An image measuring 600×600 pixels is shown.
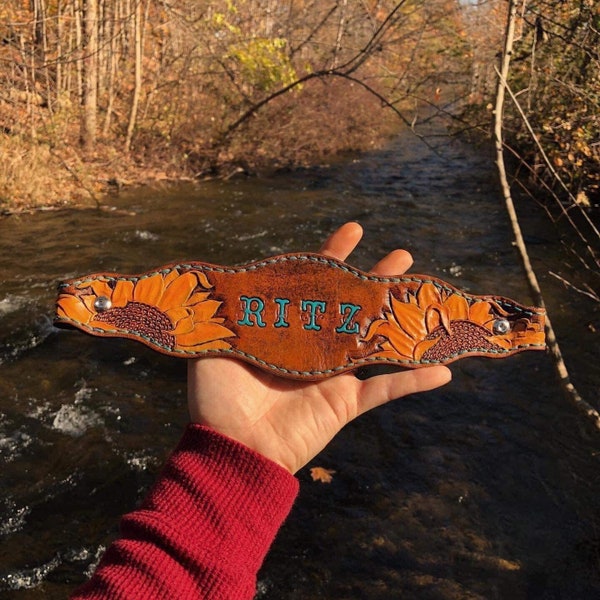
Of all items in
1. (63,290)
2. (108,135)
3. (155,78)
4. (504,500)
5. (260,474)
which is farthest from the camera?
(155,78)

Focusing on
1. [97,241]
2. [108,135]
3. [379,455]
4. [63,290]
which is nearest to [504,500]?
[379,455]

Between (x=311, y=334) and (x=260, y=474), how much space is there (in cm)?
60

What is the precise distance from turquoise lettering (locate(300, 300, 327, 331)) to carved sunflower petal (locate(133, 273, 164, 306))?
1.83 ft

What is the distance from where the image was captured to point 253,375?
2.11 meters

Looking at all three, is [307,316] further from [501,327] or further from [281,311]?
[501,327]

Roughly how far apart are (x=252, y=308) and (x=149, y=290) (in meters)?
0.40

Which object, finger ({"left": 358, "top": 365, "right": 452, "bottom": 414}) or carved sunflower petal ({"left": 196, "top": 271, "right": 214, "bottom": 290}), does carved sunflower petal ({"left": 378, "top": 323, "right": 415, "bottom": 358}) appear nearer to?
finger ({"left": 358, "top": 365, "right": 452, "bottom": 414})

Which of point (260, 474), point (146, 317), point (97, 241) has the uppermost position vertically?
point (146, 317)

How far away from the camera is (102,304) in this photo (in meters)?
2.07

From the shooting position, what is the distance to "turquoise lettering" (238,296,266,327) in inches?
84.4

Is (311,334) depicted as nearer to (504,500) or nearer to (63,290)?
(63,290)

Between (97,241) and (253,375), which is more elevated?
(253,375)

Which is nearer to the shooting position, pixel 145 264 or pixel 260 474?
pixel 260 474

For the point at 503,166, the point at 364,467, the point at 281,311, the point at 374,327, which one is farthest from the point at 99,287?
the point at 364,467
